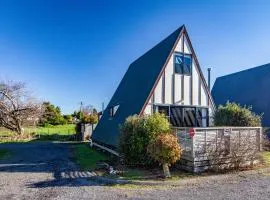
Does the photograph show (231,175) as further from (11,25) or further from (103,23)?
(11,25)

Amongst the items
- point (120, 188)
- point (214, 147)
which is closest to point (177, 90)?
point (214, 147)

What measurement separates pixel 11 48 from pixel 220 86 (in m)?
20.5

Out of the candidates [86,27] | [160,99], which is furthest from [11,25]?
[160,99]

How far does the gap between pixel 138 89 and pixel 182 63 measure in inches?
118

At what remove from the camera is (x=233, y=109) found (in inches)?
590

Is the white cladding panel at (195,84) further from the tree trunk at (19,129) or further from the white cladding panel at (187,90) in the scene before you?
the tree trunk at (19,129)

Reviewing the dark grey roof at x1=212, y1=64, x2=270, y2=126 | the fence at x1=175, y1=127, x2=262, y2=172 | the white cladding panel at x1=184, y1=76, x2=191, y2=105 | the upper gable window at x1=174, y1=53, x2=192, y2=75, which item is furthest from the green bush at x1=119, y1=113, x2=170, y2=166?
the dark grey roof at x1=212, y1=64, x2=270, y2=126

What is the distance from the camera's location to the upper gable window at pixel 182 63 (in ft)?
47.9

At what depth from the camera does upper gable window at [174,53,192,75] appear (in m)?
14.6

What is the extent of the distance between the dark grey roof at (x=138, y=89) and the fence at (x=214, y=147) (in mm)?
4094

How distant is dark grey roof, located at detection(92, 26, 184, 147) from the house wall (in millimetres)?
411

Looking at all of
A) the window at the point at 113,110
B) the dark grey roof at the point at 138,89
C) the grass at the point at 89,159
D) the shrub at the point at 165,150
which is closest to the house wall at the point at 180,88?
the dark grey roof at the point at 138,89

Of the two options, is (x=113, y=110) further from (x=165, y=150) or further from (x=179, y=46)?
(x=165, y=150)

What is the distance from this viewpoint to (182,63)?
14.8 metres
